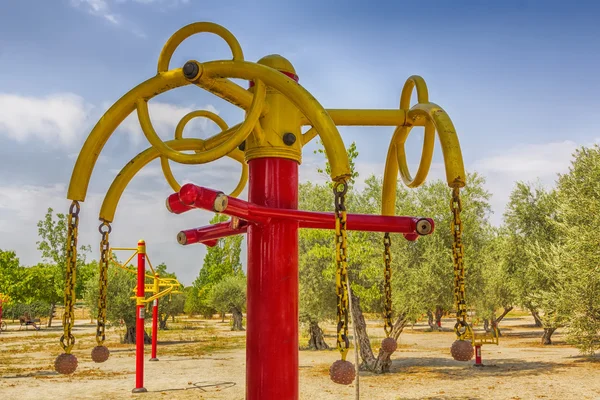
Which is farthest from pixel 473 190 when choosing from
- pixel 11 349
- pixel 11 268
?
pixel 11 268

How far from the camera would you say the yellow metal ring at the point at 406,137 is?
19.5 ft

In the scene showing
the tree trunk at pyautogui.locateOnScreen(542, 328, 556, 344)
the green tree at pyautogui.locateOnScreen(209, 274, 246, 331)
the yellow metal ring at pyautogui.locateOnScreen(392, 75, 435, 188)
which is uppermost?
the yellow metal ring at pyautogui.locateOnScreen(392, 75, 435, 188)

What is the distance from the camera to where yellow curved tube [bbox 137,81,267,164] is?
4.57m

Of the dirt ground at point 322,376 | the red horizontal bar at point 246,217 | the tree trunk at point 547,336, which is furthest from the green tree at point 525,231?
the red horizontal bar at point 246,217

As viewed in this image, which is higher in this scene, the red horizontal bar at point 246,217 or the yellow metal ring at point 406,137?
the yellow metal ring at point 406,137

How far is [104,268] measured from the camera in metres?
5.39

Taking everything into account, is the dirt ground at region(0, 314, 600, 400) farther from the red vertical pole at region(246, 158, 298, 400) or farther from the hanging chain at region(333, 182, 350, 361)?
the hanging chain at region(333, 182, 350, 361)

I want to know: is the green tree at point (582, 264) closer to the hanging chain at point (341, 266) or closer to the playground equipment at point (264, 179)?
the playground equipment at point (264, 179)

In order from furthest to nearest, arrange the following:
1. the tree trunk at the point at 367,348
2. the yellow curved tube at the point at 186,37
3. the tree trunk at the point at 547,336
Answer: the tree trunk at the point at 547,336, the tree trunk at the point at 367,348, the yellow curved tube at the point at 186,37

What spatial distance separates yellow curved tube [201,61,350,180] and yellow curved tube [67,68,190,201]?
22.7 inches

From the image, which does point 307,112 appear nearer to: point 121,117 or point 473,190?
point 121,117

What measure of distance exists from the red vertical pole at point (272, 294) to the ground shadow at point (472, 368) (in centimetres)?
1854

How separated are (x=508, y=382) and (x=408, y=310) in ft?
15.9

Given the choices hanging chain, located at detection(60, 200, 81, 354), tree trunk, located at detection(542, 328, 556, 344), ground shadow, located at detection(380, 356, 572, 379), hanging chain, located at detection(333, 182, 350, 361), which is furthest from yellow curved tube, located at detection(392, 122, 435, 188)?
tree trunk, located at detection(542, 328, 556, 344)
